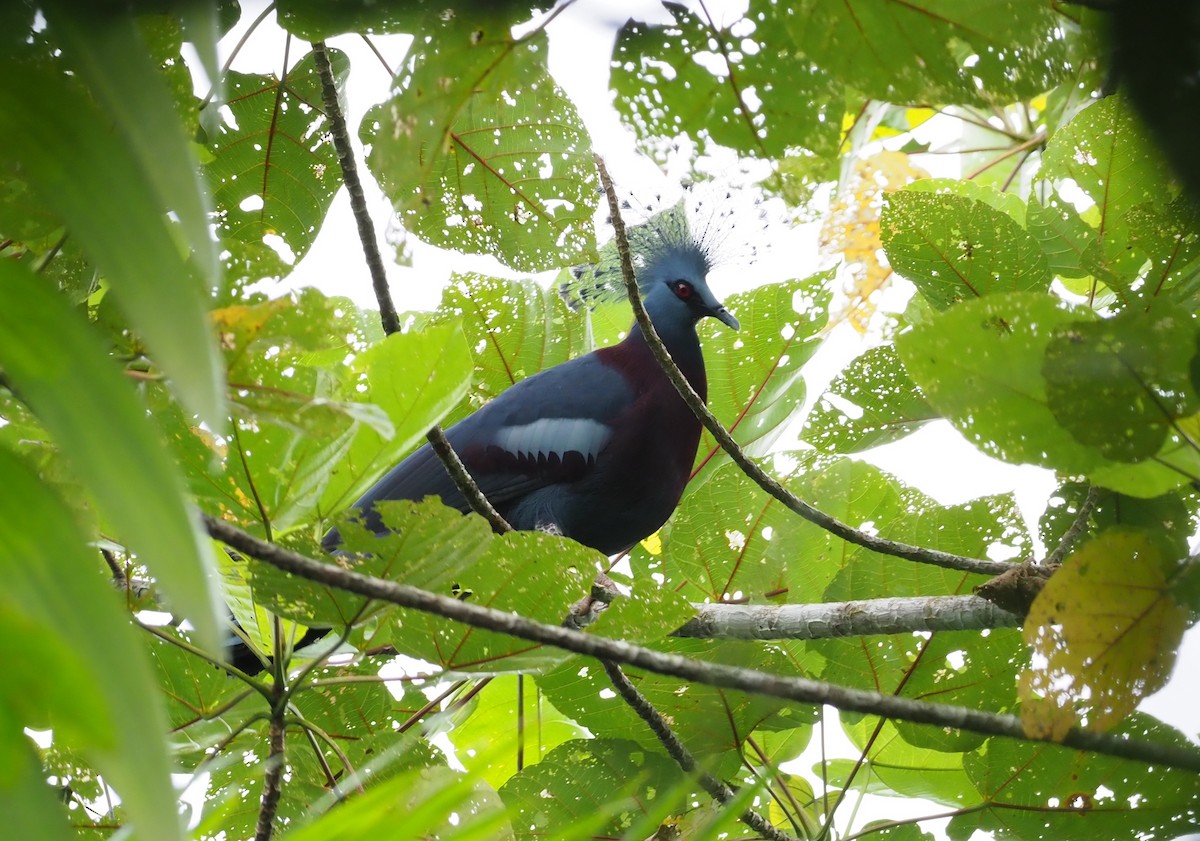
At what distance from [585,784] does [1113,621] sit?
75cm

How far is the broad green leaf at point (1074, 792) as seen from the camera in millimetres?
1133

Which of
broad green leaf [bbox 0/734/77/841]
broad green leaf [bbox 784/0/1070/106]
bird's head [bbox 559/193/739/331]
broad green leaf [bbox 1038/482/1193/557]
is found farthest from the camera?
bird's head [bbox 559/193/739/331]

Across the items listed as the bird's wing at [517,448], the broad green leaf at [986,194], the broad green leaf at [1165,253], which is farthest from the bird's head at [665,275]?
the broad green leaf at [1165,253]

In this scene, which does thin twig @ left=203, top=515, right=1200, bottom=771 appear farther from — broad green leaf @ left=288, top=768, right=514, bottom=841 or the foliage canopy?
broad green leaf @ left=288, top=768, right=514, bottom=841

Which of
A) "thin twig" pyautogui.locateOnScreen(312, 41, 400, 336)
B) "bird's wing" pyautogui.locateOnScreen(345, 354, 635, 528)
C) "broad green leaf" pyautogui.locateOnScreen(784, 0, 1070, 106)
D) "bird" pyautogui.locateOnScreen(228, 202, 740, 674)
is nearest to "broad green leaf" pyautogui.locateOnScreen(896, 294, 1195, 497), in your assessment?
"broad green leaf" pyautogui.locateOnScreen(784, 0, 1070, 106)

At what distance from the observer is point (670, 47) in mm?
737

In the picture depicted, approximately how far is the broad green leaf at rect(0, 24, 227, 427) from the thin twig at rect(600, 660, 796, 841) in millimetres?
904

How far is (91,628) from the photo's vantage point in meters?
0.31

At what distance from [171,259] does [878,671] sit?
3.56 feet

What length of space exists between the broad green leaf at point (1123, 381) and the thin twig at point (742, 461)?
463 millimetres

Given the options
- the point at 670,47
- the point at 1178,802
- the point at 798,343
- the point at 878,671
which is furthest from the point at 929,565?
the point at 670,47

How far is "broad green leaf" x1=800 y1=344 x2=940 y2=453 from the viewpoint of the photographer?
1.28m

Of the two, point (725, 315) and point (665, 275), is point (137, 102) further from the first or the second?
point (665, 275)

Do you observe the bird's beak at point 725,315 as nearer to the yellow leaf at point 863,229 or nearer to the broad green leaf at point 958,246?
the yellow leaf at point 863,229
